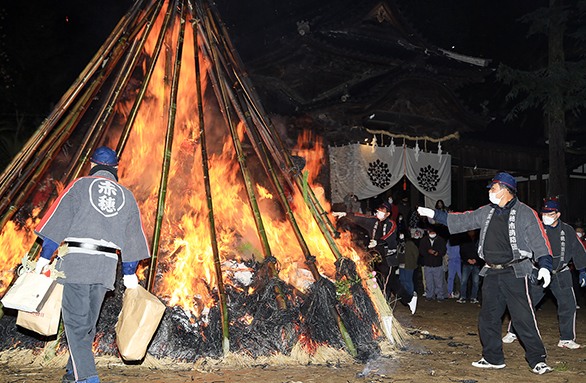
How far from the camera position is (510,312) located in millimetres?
4766

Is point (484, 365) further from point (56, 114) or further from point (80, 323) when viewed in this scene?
point (56, 114)

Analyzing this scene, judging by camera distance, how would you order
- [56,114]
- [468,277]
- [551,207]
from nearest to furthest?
[56,114]
[551,207]
[468,277]

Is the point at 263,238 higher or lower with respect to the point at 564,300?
higher

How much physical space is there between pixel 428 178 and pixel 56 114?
9980 millimetres

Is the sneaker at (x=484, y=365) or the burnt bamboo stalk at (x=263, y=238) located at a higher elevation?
the burnt bamboo stalk at (x=263, y=238)

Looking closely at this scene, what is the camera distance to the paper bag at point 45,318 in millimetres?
3695

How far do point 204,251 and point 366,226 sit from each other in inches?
124

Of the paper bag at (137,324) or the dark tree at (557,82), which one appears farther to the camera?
the dark tree at (557,82)

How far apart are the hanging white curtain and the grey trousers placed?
28.2 feet

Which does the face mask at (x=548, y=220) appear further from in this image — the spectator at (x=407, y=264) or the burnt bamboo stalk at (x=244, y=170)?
the burnt bamboo stalk at (x=244, y=170)

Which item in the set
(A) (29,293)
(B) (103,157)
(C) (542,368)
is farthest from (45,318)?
(C) (542,368)

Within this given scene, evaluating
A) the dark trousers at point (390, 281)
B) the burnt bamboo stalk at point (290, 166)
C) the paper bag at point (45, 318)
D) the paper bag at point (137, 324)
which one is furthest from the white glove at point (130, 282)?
the dark trousers at point (390, 281)

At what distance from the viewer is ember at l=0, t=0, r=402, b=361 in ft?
16.9

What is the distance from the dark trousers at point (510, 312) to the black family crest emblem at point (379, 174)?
7.17 m
